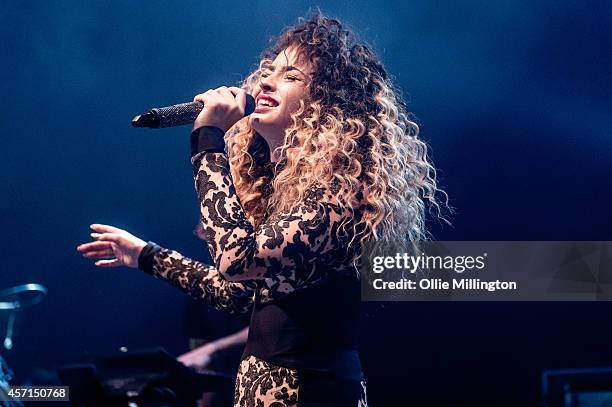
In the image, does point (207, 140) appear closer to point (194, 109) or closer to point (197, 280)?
point (194, 109)

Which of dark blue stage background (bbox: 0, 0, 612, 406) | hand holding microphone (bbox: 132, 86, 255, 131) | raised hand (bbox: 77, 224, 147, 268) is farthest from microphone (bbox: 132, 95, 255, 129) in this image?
dark blue stage background (bbox: 0, 0, 612, 406)

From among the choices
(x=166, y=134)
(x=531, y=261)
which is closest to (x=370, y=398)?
(x=531, y=261)

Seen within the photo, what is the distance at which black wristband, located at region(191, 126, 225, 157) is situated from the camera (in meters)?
1.31

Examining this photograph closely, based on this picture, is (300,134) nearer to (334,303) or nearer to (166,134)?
(334,303)

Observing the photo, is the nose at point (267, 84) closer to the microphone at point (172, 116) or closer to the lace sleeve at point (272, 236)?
the microphone at point (172, 116)

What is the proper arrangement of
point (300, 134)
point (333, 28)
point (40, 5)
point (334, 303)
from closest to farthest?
point (334, 303) → point (300, 134) → point (333, 28) → point (40, 5)

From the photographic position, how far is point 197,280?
1.51 meters

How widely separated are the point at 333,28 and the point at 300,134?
0.31 m

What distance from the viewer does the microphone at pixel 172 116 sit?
4.59 feet

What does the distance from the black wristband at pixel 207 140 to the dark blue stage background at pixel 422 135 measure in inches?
73.9

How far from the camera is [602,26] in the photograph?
3213 mm

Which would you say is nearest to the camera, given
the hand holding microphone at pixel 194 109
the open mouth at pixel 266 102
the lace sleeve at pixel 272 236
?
the lace sleeve at pixel 272 236

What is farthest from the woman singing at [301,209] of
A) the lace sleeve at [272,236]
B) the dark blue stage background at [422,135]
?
the dark blue stage background at [422,135]

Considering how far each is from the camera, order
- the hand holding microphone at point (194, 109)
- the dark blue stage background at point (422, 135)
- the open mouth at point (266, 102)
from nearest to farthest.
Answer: the hand holding microphone at point (194, 109)
the open mouth at point (266, 102)
the dark blue stage background at point (422, 135)
